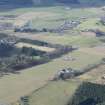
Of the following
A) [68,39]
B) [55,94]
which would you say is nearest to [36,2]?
[68,39]

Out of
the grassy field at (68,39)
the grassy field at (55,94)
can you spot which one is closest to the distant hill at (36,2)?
the grassy field at (68,39)

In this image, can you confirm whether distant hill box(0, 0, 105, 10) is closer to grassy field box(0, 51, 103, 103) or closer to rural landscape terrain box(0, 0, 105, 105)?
rural landscape terrain box(0, 0, 105, 105)

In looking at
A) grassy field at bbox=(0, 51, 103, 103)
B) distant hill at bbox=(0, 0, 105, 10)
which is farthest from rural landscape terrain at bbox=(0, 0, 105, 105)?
distant hill at bbox=(0, 0, 105, 10)

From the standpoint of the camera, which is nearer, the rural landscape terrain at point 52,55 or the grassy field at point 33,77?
the rural landscape terrain at point 52,55

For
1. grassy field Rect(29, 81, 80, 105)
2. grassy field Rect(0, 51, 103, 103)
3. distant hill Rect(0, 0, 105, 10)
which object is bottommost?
grassy field Rect(0, 51, 103, 103)

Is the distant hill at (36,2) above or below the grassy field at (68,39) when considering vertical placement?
above

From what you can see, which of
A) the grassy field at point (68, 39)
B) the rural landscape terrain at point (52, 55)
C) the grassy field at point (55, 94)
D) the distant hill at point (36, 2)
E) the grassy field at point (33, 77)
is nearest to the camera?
the grassy field at point (55, 94)

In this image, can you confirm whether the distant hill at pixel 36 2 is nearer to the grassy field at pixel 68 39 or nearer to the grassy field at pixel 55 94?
the grassy field at pixel 68 39

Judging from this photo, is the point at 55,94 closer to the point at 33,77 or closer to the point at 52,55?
the point at 33,77

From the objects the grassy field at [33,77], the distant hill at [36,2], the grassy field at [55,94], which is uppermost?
the distant hill at [36,2]

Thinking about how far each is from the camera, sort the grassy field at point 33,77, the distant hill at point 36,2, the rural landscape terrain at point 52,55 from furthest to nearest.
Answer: the distant hill at point 36,2
the grassy field at point 33,77
the rural landscape terrain at point 52,55
